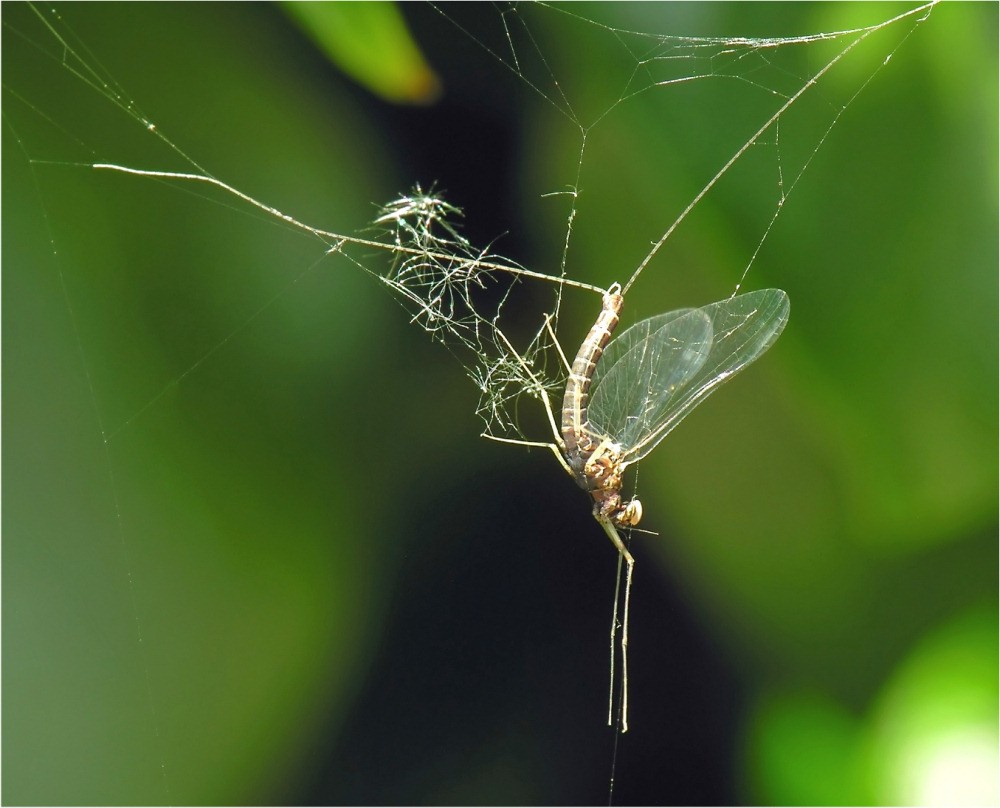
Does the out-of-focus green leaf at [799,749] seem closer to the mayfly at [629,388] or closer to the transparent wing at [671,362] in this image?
the mayfly at [629,388]

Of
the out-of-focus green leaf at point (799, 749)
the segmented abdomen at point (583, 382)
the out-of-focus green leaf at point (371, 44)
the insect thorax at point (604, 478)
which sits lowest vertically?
the out-of-focus green leaf at point (799, 749)

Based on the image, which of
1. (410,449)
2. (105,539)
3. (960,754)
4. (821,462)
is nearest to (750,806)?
(960,754)

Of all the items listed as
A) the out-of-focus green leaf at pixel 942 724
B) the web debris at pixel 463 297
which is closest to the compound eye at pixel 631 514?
the web debris at pixel 463 297

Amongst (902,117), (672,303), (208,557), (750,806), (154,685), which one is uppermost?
(902,117)

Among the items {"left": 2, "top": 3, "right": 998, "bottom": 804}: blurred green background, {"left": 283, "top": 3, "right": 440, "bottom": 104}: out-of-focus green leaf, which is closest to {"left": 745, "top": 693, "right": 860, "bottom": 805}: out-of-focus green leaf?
{"left": 2, "top": 3, "right": 998, "bottom": 804}: blurred green background

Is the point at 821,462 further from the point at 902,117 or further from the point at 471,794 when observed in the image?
the point at 471,794

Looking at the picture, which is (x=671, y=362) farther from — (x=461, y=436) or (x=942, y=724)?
(x=942, y=724)

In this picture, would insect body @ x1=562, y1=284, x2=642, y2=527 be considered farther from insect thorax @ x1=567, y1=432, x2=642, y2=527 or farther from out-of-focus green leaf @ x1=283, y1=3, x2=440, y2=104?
out-of-focus green leaf @ x1=283, y1=3, x2=440, y2=104
